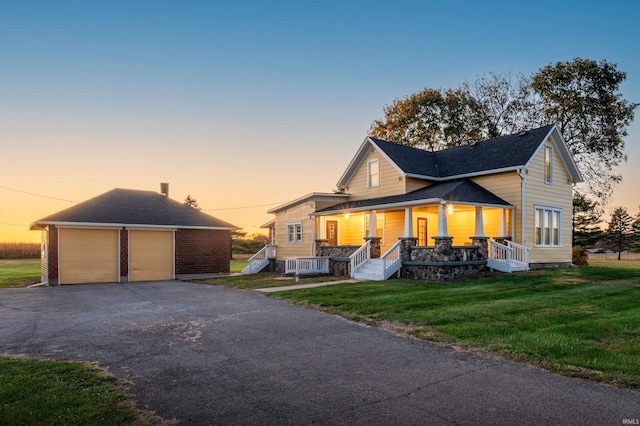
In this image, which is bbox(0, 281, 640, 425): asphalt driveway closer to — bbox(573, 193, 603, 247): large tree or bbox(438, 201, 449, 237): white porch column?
bbox(438, 201, 449, 237): white porch column

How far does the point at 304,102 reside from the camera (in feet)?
80.1

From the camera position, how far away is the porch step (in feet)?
58.8

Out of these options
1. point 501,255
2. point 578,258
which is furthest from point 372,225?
point 578,258

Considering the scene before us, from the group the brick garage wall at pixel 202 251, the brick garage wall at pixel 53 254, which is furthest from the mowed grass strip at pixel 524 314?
the brick garage wall at pixel 53 254

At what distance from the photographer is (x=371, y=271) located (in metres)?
18.5

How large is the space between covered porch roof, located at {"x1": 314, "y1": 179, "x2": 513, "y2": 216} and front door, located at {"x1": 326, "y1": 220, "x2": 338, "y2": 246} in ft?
7.74

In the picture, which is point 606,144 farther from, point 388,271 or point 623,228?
point 623,228

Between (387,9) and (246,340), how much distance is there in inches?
639

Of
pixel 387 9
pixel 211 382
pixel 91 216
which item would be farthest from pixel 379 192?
pixel 211 382

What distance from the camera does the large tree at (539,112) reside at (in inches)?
1216

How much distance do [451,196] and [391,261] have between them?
383 centimetres

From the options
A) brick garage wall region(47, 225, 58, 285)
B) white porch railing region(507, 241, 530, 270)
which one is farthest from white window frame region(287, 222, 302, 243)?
brick garage wall region(47, 225, 58, 285)

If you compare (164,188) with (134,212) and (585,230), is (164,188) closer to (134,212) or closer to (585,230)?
(134,212)

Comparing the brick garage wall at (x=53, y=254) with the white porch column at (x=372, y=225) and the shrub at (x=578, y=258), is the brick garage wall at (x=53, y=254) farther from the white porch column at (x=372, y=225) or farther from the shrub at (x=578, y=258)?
the shrub at (x=578, y=258)
